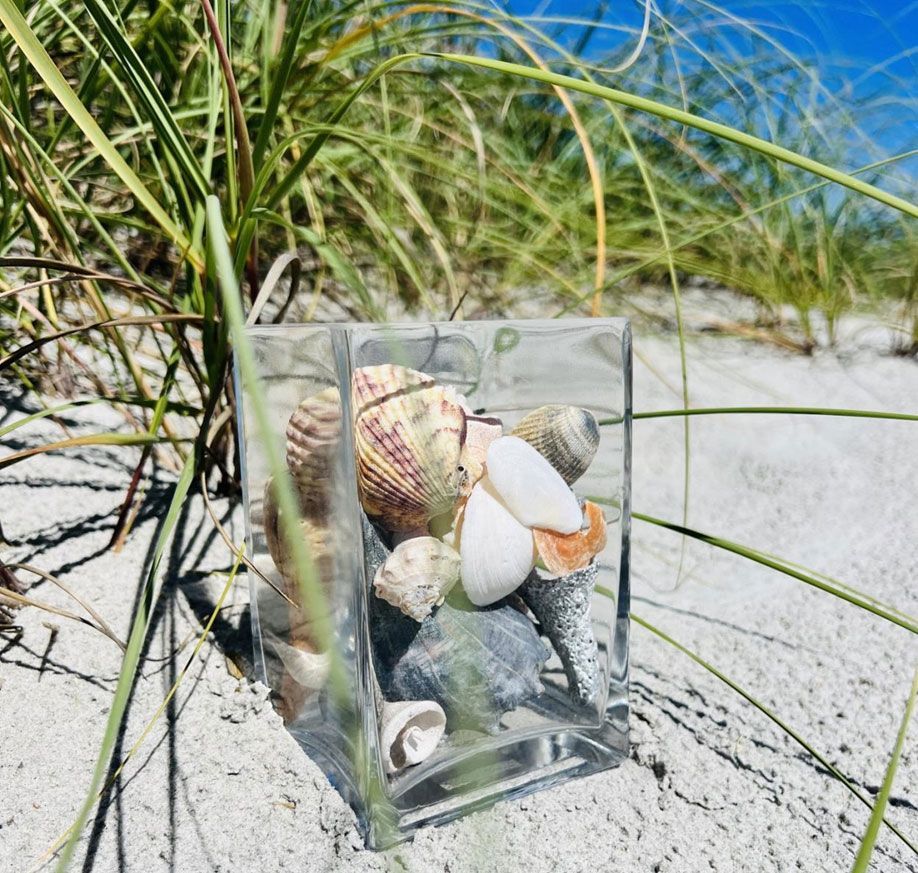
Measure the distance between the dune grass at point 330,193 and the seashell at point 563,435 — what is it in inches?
4.8

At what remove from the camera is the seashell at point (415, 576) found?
56 cm

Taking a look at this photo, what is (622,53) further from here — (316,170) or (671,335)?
(316,170)

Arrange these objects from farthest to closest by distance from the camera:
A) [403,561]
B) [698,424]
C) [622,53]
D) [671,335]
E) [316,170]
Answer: [622,53]
[671,335]
[698,424]
[316,170]
[403,561]

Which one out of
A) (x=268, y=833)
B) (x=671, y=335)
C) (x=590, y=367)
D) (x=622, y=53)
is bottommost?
(x=268, y=833)

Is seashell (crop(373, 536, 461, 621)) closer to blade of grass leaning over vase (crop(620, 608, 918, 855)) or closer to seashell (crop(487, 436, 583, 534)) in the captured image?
seashell (crop(487, 436, 583, 534))

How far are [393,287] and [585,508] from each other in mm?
842

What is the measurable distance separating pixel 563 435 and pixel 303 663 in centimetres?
28

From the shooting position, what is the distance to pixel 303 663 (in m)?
0.67

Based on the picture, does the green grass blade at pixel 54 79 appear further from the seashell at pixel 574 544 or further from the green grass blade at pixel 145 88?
the seashell at pixel 574 544

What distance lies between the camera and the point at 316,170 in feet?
4.43

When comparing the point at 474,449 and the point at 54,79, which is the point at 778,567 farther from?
the point at 54,79

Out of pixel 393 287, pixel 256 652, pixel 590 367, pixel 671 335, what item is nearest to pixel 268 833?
pixel 256 652

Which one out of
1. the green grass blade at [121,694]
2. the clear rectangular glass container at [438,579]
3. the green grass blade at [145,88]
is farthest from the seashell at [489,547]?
the green grass blade at [145,88]

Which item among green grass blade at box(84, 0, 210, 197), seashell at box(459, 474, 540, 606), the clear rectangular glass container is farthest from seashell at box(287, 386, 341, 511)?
green grass blade at box(84, 0, 210, 197)
